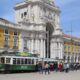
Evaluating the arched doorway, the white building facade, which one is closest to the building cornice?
the white building facade

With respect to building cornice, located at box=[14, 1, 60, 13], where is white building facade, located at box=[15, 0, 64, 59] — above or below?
below

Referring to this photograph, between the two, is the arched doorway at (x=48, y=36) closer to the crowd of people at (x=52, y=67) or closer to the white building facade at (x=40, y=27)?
the white building facade at (x=40, y=27)

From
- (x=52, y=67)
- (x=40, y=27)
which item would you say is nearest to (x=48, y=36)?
(x=40, y=27)

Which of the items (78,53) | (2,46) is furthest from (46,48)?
(78,53)

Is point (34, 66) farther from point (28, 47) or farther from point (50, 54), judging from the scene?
point (50, 54)

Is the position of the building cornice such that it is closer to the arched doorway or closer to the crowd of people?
the arched doorway

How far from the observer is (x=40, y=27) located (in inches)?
2441

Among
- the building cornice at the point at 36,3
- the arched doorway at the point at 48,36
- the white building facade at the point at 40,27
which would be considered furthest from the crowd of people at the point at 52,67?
the building cornice at the point at 36,3

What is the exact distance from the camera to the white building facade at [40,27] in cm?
6036

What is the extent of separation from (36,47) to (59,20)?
48.1 ft

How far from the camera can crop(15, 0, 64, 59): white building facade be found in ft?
198

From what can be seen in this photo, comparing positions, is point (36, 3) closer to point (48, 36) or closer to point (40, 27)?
point (40, 27)

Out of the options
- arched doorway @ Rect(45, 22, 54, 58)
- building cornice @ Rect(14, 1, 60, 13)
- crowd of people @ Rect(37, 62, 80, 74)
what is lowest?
crowd of people @ Rect(37, 62, 80, 74)

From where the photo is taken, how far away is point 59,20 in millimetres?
72500
